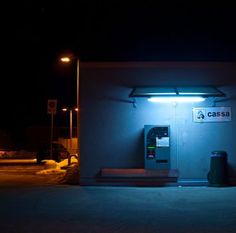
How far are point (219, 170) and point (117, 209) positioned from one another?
555 centimetres

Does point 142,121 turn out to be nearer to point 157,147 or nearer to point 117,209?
point 157,147

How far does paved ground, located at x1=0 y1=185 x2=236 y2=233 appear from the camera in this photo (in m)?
10.4

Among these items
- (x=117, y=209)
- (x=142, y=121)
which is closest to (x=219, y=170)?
(x=142, y=121)

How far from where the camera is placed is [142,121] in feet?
58.0

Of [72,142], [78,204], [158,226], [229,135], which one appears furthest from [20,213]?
[72,142]

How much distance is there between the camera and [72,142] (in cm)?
4681

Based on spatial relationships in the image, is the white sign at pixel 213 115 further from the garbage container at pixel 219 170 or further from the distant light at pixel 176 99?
the garbage container at pixel 219 170

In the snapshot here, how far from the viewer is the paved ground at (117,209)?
34.0 feet

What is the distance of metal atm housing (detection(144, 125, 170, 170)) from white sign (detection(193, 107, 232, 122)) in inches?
44.9

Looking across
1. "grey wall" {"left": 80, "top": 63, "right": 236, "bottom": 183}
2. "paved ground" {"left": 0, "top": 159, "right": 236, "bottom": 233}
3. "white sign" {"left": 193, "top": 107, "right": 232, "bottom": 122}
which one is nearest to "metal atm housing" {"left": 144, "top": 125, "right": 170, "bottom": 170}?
"grey wall" {"left": 80, "top": 63, "right": 236, "bottom": 183}

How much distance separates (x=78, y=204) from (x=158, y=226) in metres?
3.49

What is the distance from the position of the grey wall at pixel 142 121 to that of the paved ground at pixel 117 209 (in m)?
1.10

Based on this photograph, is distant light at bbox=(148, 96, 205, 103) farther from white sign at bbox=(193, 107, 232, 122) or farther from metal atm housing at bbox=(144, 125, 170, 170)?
metal atm housing at bbox=(144, 125, 170, 170)

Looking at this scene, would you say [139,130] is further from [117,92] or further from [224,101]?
[224,101]
